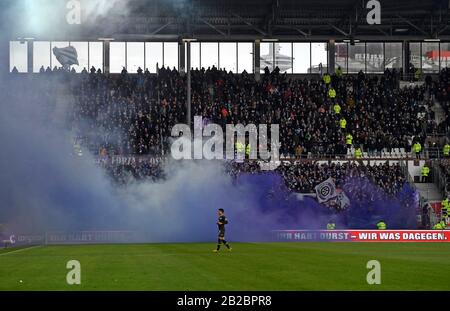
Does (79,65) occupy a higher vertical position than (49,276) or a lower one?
higher

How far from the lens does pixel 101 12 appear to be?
171 ft

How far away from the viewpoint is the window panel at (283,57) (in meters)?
65.2

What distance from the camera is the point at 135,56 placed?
64.9 meters

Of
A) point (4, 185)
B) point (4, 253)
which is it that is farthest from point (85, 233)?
point (4, 253)

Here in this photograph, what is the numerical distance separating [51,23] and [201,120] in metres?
11.7

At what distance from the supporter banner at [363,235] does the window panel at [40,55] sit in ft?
84.1

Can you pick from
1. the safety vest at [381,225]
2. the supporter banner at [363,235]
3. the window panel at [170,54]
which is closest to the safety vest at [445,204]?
the supporter banner at [363,235]

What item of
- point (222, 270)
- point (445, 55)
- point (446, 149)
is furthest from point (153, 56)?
point (222, 270)

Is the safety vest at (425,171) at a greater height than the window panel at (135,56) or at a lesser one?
lesser

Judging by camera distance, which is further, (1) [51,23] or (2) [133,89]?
(2) [133,89]

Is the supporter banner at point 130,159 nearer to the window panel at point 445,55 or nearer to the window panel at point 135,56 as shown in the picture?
the window panel at point 135,56

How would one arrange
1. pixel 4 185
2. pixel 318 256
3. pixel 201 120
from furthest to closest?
pixel 201 120, pixel 4 185, pixel 318 256

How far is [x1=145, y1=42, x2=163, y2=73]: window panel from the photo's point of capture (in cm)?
6462
